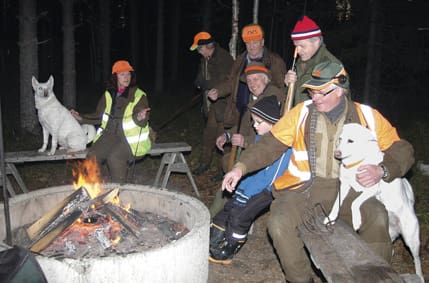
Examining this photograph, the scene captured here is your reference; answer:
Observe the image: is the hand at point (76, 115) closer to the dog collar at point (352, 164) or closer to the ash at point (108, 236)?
the ash at point (108, 236)

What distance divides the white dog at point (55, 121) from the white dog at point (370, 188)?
393cm

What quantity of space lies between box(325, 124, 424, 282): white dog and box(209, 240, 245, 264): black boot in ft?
4.28

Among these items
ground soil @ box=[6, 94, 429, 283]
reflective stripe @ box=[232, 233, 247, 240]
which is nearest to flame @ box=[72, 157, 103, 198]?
ground soil @ box=[6, 94, 429, 283]

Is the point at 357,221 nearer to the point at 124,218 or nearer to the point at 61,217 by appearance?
Result: the point at 124,218

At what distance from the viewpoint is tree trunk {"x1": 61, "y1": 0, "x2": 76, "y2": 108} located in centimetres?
1004

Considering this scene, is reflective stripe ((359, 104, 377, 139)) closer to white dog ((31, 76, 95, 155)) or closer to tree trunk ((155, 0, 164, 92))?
white dog ((31, 76, 95, 155))

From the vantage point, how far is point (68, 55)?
9992 millimetres

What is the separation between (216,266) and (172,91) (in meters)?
15.8

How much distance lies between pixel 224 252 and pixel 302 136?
1.69m

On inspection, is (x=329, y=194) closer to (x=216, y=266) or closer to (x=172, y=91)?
(x=216, y=266)

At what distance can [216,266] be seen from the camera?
479 centimetres

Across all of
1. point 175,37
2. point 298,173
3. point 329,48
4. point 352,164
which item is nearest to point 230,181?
point 298,173

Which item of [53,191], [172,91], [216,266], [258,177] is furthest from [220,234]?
[172,91]

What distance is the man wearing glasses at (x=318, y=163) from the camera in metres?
3.63
